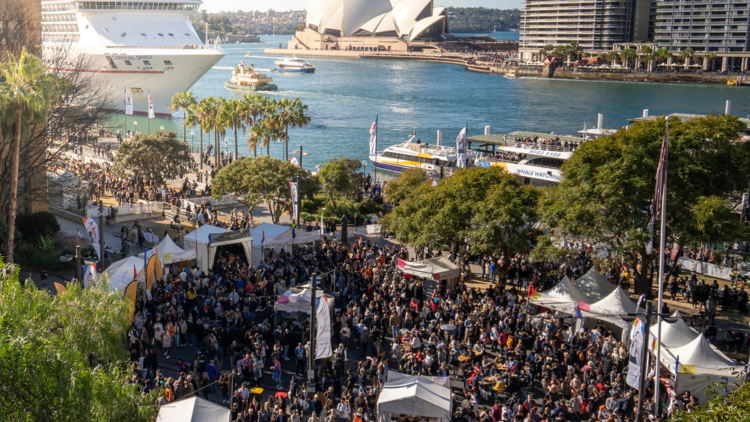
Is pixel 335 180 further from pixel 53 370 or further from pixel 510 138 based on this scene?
pixel 53 370

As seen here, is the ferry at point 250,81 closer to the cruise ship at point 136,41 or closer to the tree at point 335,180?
the cruise ship at point 136,41

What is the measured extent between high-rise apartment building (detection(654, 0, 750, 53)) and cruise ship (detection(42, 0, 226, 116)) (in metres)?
109

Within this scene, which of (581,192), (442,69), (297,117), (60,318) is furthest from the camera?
(442,69)

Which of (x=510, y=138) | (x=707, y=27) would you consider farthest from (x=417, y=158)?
(x=707, y=27)

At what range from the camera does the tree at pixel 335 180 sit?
37750 mm

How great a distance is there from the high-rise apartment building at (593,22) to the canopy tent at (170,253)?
159130 mm

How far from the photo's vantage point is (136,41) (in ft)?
271

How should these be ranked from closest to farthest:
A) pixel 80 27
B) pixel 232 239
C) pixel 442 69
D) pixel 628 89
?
pixel 232 239, pixel 80 27, pixel 628 89, pixel 442 69

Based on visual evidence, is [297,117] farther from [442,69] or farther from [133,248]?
[442,69]

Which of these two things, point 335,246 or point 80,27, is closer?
point 335,246

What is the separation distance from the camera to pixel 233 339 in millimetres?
19312

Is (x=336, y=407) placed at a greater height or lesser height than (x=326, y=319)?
lesser

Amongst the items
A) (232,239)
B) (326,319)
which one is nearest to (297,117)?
(232,239)

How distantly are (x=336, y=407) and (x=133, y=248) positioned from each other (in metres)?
17.4
